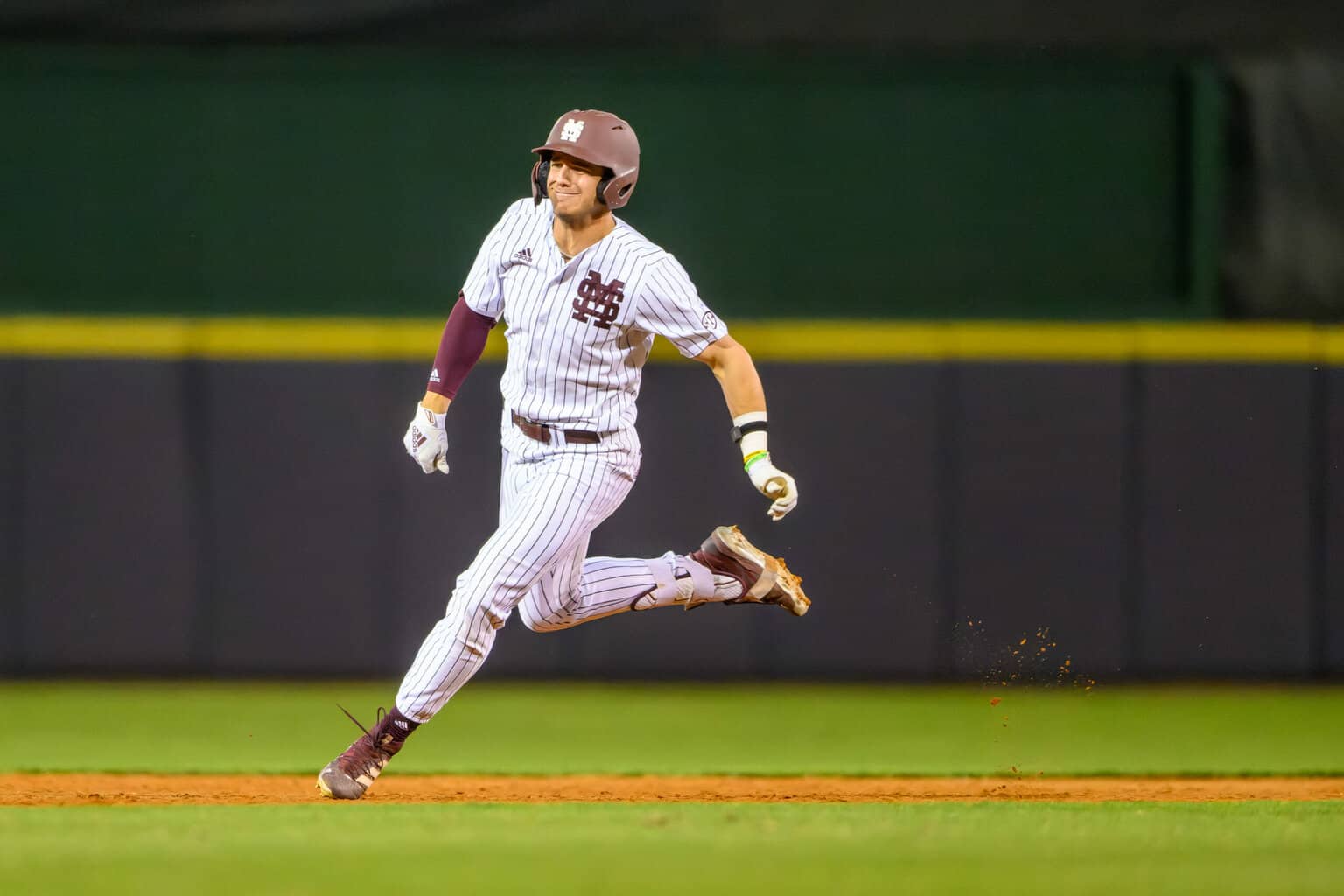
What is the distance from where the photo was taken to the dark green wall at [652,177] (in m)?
7.77

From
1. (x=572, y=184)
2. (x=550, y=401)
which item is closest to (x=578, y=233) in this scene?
(x=572, y=184)

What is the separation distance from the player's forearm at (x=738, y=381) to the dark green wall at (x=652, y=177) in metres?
3.02

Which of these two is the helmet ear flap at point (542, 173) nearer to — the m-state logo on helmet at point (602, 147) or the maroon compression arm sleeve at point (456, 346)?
the m-state logo on helmet at point (602, 147)

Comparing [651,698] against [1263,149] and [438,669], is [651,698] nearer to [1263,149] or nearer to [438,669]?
[438,669]

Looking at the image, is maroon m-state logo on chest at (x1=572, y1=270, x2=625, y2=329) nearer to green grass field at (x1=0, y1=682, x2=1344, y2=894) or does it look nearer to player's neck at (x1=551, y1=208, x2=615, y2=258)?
player's neck at (x1=551, y1=208, x2=615, y2=258)

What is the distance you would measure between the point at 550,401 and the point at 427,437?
420 mm

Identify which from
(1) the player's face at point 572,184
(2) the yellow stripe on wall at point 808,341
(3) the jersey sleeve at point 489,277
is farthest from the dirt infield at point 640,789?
(2) the yellow stripe on wall at point 808,341

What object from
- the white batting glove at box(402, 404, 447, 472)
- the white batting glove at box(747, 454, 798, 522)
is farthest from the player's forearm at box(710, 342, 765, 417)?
the white batting glove at box(402, 404, 447, 472)

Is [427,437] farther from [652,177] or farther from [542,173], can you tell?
[652,177]

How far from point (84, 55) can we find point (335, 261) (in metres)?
1.40

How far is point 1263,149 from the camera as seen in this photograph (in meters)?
7.71

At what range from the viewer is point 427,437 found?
4.99 meters

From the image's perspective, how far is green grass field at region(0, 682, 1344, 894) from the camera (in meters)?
3.63

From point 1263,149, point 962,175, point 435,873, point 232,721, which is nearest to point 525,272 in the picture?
point 435,873
